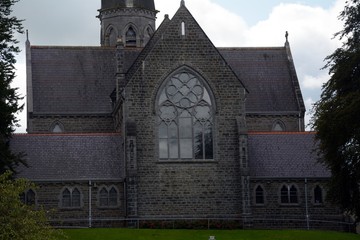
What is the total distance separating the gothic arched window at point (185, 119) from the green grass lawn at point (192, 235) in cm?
805

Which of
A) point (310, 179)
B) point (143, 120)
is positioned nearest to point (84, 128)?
point (143, 120)

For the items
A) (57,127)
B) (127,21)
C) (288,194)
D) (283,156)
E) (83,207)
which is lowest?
(83,207)

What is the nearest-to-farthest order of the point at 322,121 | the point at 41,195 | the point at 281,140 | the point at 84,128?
the point at 322,121 → the point at 41,195 → the point at 281,140 → the point at 84,128

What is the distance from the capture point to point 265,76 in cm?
7506

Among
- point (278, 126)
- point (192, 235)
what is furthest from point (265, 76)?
point (192, 235)

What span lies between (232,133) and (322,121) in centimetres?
1081

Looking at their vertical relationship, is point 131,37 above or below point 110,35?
below

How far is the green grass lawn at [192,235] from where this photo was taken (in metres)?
50.9

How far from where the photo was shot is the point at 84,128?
71.4 meters

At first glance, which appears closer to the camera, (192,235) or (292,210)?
(192,235)

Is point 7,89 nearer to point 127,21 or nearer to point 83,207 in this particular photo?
point 83,207

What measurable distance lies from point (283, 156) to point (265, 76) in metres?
11.6

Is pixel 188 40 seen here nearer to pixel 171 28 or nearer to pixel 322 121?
pixel 171 28

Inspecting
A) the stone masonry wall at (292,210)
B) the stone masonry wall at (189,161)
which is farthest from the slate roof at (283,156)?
the stone masonry wall at (189,161)
